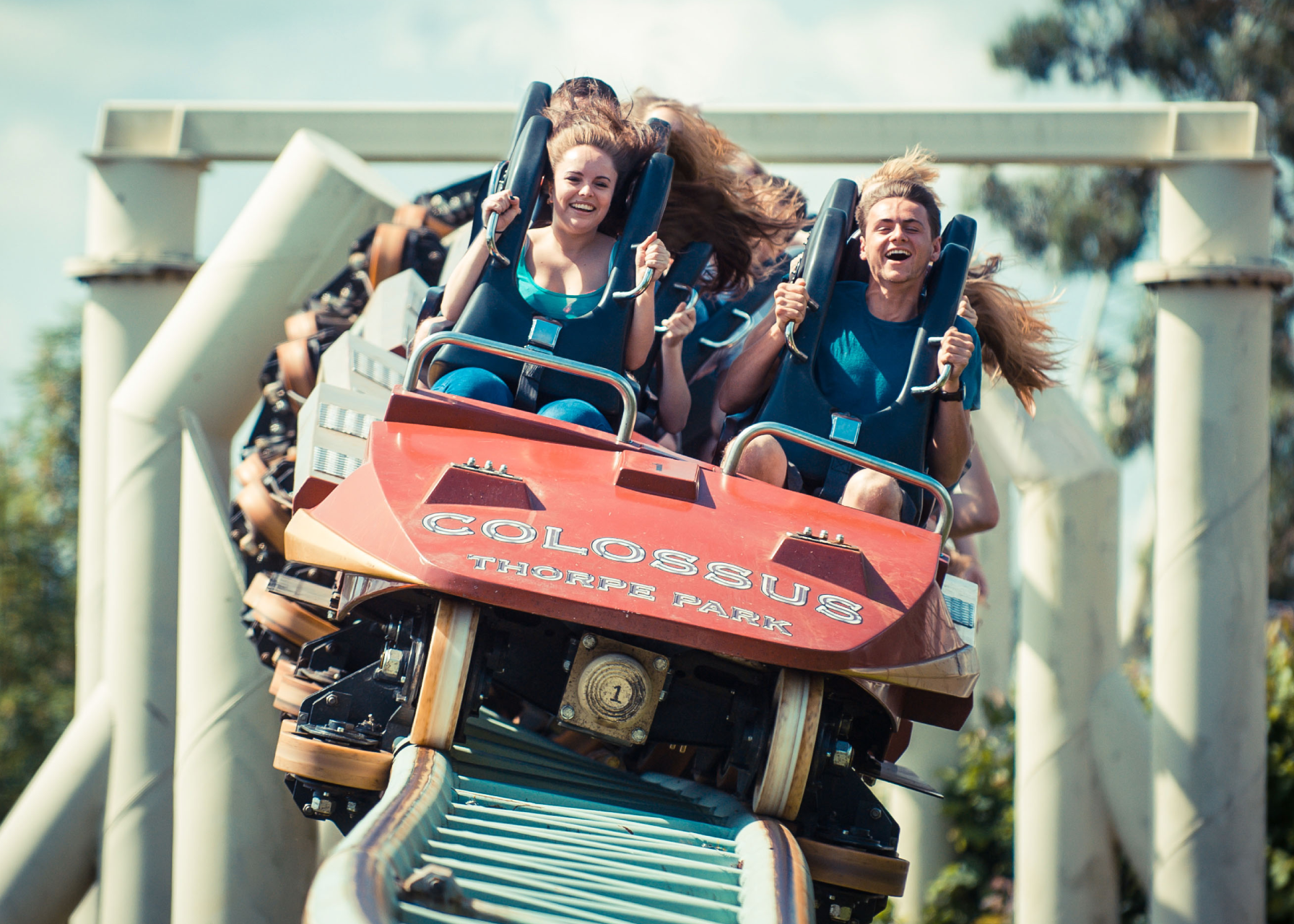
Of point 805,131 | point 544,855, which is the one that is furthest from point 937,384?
point 805,131

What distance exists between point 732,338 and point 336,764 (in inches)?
92.1

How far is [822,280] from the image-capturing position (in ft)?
11.0

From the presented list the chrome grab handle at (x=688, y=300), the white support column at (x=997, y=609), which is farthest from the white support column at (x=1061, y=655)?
the chrome grab handle at (x=688, y=300)

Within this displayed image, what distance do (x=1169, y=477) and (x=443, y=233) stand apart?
2.93 meters

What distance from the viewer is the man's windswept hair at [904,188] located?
134 inches

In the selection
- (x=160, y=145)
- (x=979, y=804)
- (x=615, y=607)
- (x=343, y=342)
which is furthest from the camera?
(x=979, y=804)

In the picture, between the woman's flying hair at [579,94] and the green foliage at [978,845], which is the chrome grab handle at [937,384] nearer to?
the woman's flying hair at [579,94]

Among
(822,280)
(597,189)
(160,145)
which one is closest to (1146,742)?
(822,280)

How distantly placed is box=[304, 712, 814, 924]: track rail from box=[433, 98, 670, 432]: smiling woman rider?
107 cm

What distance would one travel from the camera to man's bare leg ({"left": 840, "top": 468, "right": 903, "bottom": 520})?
3061mm

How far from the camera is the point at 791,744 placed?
2.39 metres

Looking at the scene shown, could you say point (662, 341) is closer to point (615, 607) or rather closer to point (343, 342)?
point (343, 342)

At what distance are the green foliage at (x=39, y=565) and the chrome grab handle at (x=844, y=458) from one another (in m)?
15.1

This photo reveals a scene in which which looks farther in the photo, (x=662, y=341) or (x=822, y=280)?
(x=662, y=341)
